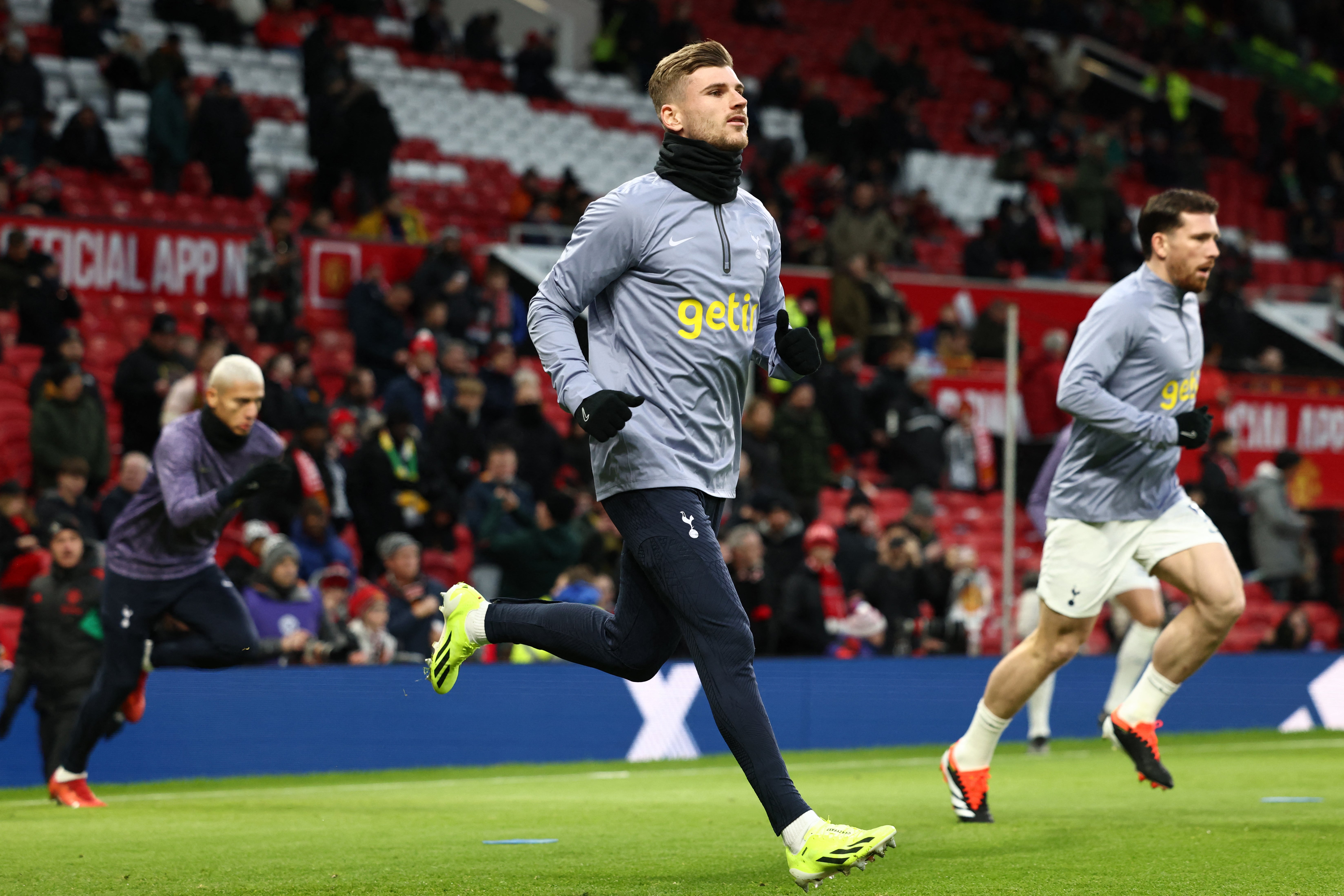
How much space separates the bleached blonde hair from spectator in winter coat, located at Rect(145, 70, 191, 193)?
11.6m

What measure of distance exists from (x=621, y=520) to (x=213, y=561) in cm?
402

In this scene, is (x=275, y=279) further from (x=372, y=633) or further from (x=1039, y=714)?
(x=1039, y=714)

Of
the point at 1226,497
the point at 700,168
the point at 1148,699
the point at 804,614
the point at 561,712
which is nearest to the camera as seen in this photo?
the point at 700,168

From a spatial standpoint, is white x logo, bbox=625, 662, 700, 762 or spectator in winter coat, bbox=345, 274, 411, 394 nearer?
white x logo, bbox=625, 662, 700, 762

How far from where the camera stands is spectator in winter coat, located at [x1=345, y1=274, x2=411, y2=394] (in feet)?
56.2

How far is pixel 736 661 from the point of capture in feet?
17.0

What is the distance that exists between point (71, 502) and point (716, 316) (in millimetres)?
9234

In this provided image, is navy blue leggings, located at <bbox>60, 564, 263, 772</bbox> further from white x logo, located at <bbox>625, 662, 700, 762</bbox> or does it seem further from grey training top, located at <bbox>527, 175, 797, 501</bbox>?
white x logo, located at <bbox>625, 662, 700, 762</bbox>

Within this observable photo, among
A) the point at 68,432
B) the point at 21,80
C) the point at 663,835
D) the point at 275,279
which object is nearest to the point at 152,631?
the point at 663,835

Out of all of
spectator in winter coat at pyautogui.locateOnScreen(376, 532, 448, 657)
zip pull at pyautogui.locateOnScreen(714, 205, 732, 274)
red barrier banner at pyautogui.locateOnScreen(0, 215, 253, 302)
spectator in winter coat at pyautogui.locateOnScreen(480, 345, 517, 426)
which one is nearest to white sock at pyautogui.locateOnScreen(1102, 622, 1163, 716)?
spectator in winter coat at pyautogui.locateOnScreen(376, 532, 448, 657)

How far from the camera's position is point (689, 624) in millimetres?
5215

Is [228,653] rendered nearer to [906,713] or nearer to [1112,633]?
[906,713]

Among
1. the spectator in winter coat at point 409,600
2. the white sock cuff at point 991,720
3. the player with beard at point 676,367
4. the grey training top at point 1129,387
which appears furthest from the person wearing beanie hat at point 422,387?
the player with beard at point 676,367

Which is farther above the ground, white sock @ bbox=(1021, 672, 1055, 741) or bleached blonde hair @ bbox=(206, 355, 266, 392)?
bleached blonde hair @ bbox=(206, 355, 266, 392)
